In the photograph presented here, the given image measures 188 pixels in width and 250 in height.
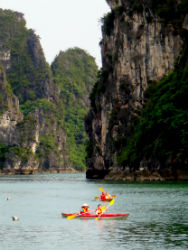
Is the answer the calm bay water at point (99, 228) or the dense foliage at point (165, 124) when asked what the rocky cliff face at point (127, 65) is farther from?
the calm bay water at point (99, 228)

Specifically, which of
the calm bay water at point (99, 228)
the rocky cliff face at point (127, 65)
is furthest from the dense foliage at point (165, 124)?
the calm bay water at point (99, 228)

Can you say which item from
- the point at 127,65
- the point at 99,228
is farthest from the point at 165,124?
the point at 99,228

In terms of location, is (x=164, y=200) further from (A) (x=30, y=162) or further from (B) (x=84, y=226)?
(A) (x=30, y=162)

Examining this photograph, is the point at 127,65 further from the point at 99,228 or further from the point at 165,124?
the point at 99,228

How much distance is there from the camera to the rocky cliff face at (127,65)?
3457 inches

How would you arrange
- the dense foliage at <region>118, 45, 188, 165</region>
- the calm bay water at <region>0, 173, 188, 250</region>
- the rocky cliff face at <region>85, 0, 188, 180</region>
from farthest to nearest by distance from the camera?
the rocky cliff face at <region>85, 0, 188, 180</region>
the dense foliage at <region>118, 45, 188, 165</region>
the calm bay water at <region>0, 173, 188, 250</region>

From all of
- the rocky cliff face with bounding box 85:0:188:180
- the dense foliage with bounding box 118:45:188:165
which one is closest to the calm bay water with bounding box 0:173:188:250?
the dense foliage with bounding box 118:45:188:165

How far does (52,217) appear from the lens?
36812mm

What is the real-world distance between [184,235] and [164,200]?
1837cm

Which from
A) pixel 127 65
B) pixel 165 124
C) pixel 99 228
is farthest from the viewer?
pixel 127 65

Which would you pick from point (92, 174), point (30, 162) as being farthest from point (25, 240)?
point (30, 162)

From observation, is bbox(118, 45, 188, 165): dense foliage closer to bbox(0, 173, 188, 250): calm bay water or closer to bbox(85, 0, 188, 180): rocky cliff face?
bbox(85, 0, 188, 180): rocky cliff face

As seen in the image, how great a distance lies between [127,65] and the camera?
305ft

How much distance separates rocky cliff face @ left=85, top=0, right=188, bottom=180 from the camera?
87812 mm
